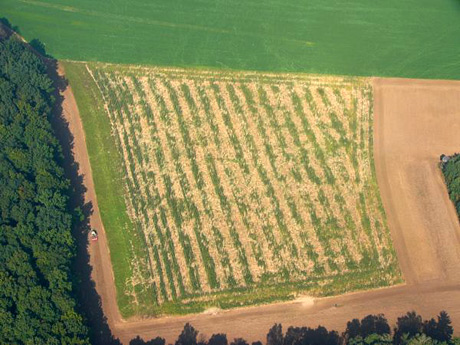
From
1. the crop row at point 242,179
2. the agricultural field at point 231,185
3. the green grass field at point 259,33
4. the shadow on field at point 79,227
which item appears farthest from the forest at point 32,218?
the green grass field at point 259,33

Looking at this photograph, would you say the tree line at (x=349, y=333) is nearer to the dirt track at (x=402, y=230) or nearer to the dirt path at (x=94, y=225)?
the dirt track at (x=402, y=230)

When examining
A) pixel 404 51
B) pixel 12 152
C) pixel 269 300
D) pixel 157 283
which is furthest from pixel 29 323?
pixel 404 51

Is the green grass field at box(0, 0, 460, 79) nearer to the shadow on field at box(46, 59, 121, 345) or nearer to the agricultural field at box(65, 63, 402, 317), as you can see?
the agricultural field at box(65, 63, 402, 317)

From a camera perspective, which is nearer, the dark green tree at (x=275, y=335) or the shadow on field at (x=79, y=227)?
the shadow on field at (x=79, y=227)

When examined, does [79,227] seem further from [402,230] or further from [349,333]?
[402,230]

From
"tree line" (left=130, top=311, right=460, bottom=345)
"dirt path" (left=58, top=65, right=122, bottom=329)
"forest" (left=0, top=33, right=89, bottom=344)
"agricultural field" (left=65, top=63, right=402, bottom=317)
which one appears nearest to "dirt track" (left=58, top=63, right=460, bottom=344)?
"dirt path" (left=58, top=65, right=122, bottom=329)

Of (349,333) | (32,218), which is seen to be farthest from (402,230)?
(32,218)
